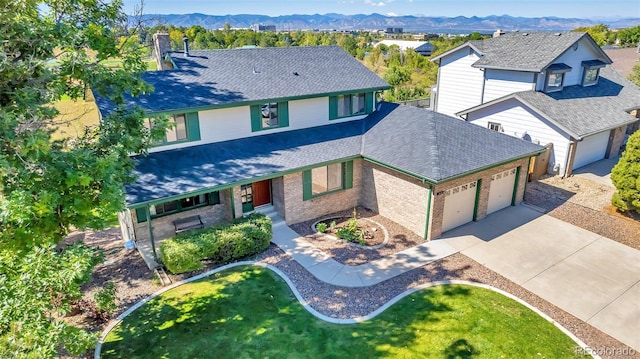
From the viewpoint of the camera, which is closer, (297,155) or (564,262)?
(564,262)

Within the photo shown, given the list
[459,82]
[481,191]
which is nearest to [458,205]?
[481,191]

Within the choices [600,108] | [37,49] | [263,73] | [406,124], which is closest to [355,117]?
[406,124]

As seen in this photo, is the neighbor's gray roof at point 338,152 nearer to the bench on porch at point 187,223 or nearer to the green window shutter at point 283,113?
the green window shutter at point 283,113

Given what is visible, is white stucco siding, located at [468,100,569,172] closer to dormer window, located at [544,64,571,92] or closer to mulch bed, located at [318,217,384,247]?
dormer window, located at [544,64,571,92]

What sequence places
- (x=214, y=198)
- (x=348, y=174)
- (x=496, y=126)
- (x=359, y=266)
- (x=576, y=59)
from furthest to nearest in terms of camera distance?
(x=576, y=59) < (x=496, y=126) < (x=348, y=174) < (x=214, y=198) < (x=359, y=266)

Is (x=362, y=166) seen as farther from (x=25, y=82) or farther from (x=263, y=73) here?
(x=25, y=82)

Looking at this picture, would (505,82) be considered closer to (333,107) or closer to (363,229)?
(333,107)
